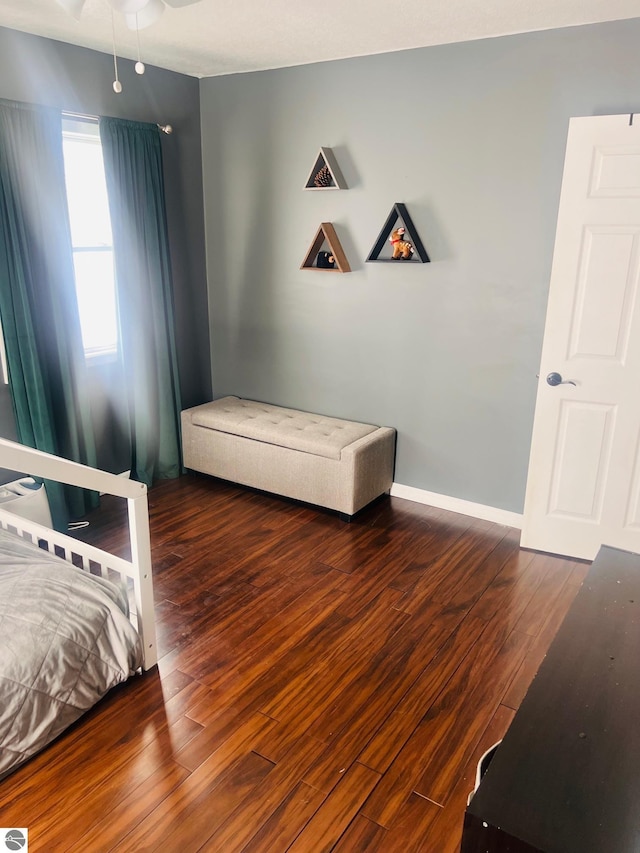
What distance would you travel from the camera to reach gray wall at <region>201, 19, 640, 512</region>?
3.05 m

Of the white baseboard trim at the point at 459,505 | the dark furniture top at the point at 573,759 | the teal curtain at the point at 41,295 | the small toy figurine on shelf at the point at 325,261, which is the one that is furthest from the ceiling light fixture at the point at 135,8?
the white baseboard trim at the point at 459,505

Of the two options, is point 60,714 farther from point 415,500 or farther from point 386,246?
point 386,246

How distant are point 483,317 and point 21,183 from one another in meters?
2.46

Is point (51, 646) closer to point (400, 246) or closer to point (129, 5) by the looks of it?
point (129, 5)

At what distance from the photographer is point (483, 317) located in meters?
3.38

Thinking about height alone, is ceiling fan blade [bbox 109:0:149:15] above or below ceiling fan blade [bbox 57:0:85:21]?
below

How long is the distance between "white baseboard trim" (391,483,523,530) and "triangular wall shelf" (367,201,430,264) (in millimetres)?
1376

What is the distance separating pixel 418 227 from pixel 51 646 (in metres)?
2.74

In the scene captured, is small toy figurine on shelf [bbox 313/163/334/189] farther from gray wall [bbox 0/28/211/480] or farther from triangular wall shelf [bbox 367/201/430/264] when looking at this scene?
gray wall [bbox 0/28/211/480]

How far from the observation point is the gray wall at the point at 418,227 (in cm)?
305

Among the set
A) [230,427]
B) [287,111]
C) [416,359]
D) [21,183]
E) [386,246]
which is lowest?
[230,427]

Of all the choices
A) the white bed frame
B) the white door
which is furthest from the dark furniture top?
the white door

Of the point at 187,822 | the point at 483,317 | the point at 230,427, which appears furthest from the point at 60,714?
the point at 483,317

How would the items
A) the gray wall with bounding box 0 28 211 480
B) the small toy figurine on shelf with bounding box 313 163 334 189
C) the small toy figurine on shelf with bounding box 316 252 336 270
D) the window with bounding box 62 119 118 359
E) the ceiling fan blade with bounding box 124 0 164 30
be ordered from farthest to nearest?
the small toy figurine on shelf with bounding box 316 252 336 270 → the small toy figurine on shelf with bounding box 313 163 334 189 → the window with bounding box 62 119 118 359 → the gray wall with bounding box 0 28 211 480 → the ceiling fan blade with bounding box 124 0 164 30
